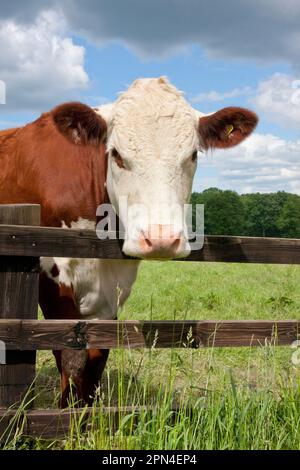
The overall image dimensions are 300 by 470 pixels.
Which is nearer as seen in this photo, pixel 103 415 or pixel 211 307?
pixel 103 415

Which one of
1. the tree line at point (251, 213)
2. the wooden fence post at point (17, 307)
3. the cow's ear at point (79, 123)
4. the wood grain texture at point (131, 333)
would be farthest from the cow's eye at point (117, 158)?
the tree line at point (251, 213)

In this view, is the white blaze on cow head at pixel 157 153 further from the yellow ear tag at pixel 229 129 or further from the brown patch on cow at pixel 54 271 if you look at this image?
the brown patch on cow at pixel 54 271

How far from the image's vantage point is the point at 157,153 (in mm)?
3646

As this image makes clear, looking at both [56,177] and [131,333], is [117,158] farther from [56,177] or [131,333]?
[131,333]

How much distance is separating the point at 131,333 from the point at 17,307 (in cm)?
72

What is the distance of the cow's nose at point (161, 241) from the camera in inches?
125

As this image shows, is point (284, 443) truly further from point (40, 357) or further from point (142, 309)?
point (142, 309)

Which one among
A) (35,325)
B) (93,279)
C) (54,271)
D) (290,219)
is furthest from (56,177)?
(290,219)

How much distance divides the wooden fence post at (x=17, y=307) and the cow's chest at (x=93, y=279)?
1.07 m

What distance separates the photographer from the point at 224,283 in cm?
1469

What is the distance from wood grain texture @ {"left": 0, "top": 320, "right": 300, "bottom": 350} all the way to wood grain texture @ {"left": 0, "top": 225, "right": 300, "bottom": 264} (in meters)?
0.42

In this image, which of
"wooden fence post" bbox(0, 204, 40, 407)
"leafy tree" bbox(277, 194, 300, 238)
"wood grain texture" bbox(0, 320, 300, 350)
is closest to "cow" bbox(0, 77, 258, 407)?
"wood grain texture" bbox(0, 320, 300, 350)
